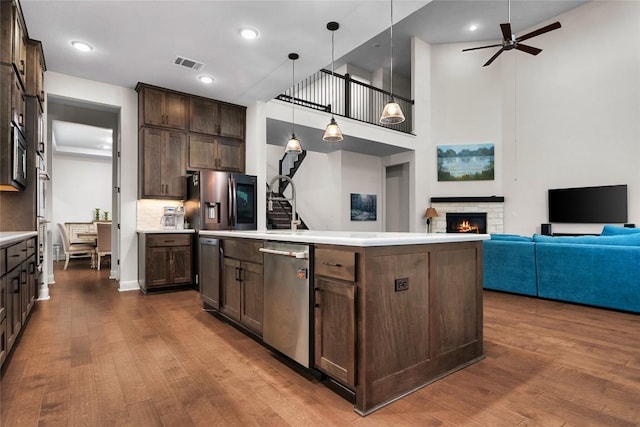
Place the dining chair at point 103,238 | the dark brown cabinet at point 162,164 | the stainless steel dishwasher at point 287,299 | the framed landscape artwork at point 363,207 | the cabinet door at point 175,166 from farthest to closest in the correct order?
1. the framed landscape artwork at point 363,207
2. the dining chair at point 103,238
3. the cabinet door at point 175,166
4. the dark brown cabinet at point 162,164
5. the stainless steel dishwasher at point 287,299

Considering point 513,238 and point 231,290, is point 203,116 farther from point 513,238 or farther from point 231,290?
point 513,238

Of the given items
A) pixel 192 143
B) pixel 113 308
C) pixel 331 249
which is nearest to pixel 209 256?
pixel 113 308

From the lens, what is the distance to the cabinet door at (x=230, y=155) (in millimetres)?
5578

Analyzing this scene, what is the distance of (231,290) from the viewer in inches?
122

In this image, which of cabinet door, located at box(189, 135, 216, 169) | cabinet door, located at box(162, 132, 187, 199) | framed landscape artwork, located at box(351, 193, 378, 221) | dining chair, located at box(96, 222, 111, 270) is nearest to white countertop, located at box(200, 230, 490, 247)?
cabinet door, located at box(162, 132, 187, 199)

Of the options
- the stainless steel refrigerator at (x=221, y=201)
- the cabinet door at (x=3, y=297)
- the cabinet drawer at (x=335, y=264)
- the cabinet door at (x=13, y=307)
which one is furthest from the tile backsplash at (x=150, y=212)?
the cabinet drawer at (x=335, y=264)

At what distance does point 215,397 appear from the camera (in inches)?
74.9

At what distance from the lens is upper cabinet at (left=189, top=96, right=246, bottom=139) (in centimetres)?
537

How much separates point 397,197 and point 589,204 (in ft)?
14.4

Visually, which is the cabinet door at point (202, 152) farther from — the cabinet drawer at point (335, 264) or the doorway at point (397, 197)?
the doorway at point (397, 197)

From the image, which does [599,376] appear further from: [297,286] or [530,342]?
[297,286]

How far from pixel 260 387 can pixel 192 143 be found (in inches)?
169

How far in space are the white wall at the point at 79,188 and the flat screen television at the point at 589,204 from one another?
11.8 m

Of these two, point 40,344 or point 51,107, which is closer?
point 40,344
